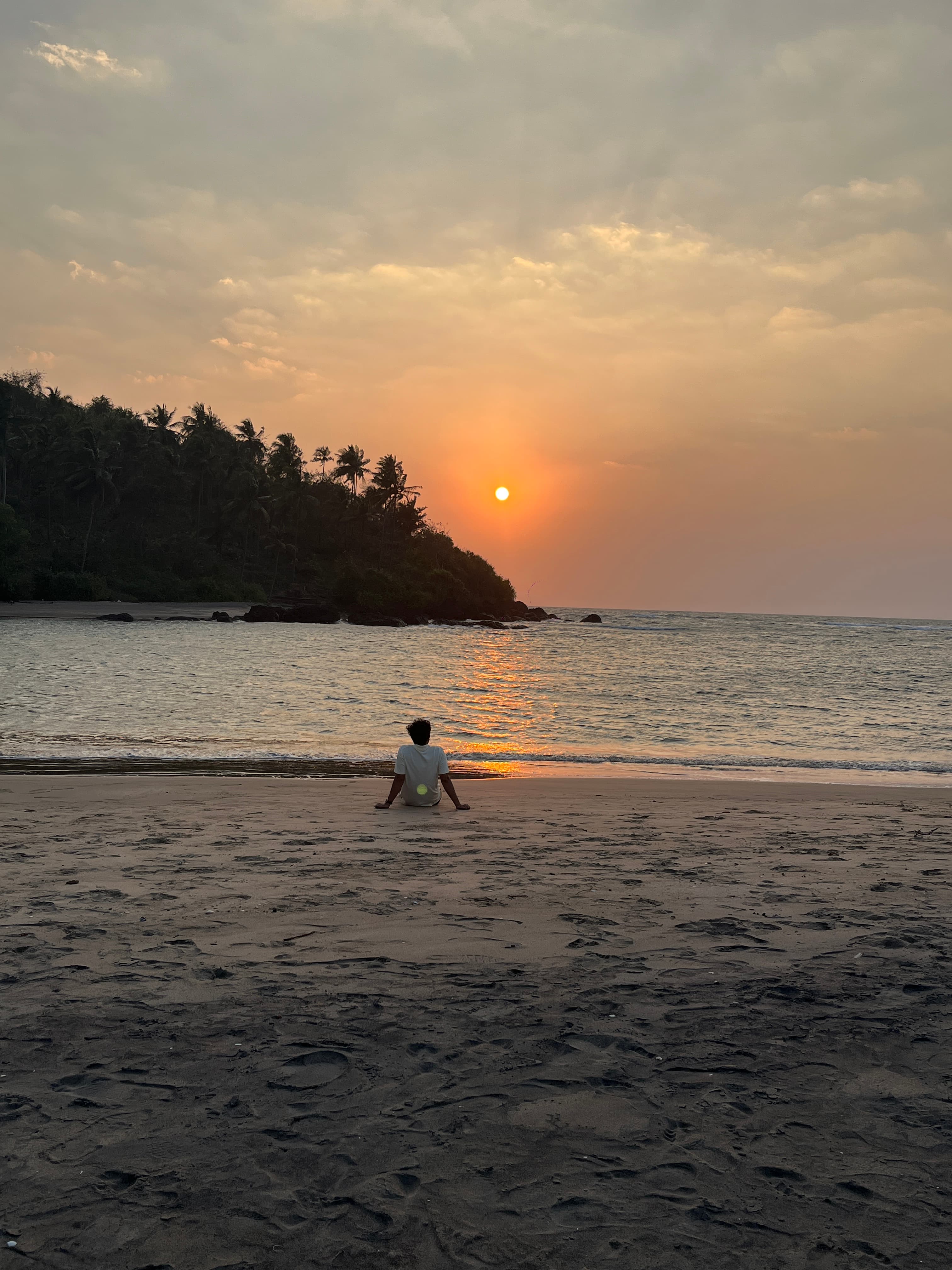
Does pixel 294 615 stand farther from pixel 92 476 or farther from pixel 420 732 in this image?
pixel 420 732

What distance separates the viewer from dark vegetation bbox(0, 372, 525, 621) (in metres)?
98.8

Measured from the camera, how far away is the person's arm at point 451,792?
10.3 meters

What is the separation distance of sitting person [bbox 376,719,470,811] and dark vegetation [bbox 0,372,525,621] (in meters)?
88.0

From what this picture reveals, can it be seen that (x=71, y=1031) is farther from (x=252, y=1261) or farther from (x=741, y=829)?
(x=741, y=829)

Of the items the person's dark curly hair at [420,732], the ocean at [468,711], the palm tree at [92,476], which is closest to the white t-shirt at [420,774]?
the person's dark curly hair at [420,732]

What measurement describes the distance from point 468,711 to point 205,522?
97568 millimetres

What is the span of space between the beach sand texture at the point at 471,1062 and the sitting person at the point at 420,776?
8.37 ft

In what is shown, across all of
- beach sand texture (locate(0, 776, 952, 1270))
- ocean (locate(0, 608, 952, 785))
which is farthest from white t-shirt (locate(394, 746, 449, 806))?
ocean (locate(0, 608, 952, 785))

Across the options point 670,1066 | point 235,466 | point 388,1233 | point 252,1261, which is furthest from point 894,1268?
point 235,466

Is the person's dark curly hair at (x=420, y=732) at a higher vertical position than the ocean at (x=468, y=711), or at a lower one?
higher

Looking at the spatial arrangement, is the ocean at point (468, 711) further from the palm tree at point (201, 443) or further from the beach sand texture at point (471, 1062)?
the palm tree at point (201, 443)

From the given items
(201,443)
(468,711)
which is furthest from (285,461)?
(468,711)

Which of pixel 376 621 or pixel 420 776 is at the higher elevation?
pixel 376 621

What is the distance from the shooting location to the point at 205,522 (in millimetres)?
112875
